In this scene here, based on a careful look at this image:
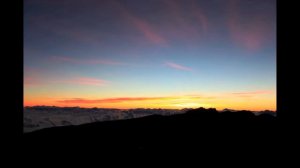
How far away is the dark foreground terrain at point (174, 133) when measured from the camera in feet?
129

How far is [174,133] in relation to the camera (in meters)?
50.6

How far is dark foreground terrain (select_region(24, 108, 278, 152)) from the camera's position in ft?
129
